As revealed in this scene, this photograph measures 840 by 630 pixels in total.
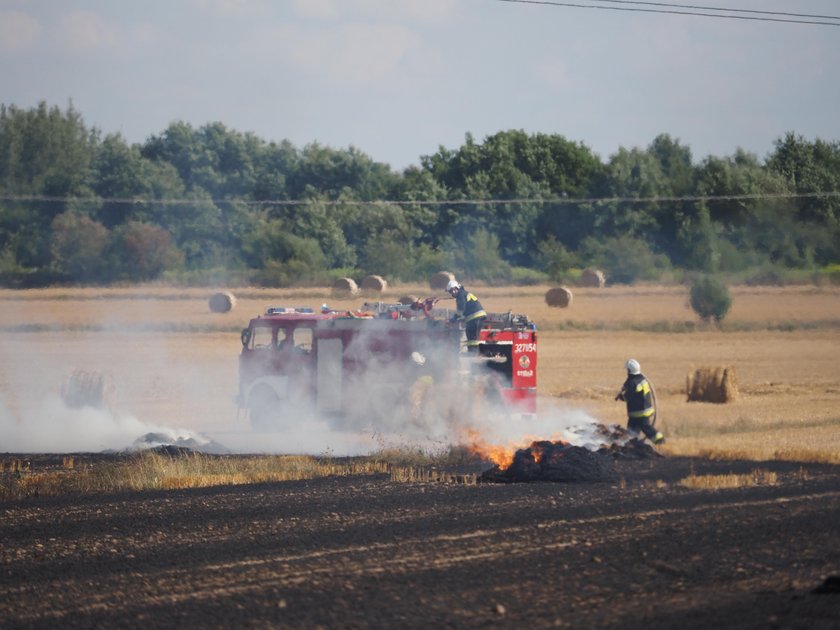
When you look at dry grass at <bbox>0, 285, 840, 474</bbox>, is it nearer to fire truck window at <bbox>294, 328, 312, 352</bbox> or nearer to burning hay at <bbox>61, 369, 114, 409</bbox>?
burning hay at <bbox>61, 369, 114, 409</bbox>

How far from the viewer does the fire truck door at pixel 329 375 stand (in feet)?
81.8

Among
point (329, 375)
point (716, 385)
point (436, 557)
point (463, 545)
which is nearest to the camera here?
point (436, 557)

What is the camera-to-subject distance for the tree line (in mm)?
48281

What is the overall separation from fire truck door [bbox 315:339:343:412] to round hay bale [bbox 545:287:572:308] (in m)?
30.4

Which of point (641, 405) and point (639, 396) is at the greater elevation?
point (639, 396)

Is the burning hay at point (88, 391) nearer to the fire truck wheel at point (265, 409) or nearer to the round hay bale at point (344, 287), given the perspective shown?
the fire truck wheel at point (265, 409)

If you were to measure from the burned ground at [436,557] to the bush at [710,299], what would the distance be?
99.3 feet

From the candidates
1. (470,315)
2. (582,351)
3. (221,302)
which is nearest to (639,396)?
(470,315)

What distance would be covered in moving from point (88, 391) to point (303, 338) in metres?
6.01

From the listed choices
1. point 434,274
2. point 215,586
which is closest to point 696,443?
point 215,586

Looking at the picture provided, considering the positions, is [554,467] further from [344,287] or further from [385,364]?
[344,287]

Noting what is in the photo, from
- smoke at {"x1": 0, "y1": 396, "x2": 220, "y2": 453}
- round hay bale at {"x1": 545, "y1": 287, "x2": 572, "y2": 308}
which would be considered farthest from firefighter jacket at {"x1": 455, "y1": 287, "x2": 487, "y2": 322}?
round hay bale at {"x1": 545, "y1": 287, "x2": 572, "y2": 308}

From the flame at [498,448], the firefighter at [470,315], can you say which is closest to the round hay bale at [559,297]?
the firefighter at [470,315]

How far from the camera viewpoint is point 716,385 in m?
30.1
